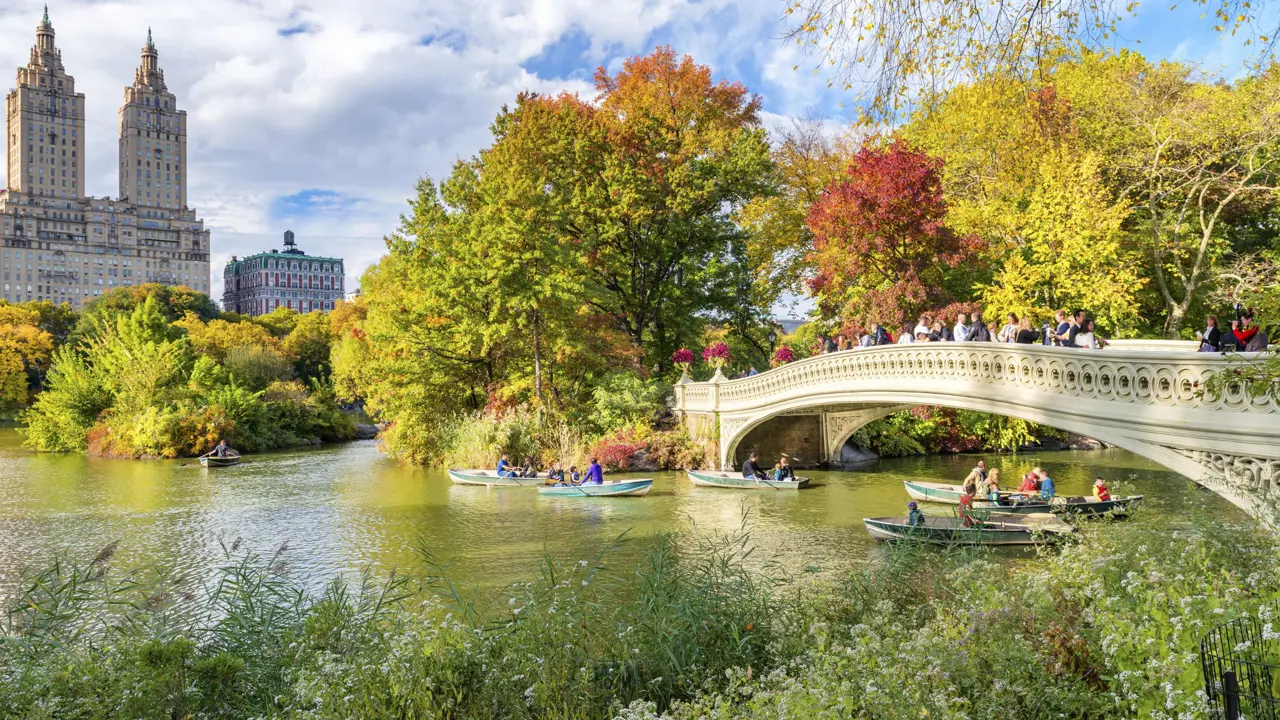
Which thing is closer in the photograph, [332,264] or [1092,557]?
[1092,557]

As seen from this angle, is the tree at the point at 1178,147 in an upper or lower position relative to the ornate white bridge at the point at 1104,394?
upper

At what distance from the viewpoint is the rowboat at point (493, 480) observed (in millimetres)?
21719

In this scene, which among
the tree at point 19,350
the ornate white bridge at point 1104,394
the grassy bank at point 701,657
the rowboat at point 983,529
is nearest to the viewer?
the grassy bank at point 701,657

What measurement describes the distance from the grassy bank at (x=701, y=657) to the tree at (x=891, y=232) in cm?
1586

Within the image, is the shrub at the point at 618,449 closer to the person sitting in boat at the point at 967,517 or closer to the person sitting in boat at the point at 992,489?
the person sitting in boat at the point at 992,489

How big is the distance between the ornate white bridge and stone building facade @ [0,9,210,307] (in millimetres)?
126179

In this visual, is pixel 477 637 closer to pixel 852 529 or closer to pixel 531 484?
pixel 852 529

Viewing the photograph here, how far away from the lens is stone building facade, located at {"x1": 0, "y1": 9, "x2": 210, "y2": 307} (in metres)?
115

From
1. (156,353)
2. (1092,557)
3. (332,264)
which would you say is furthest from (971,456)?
(332,264)

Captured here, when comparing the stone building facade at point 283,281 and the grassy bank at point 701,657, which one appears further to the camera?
the stone building facade at point 283,281

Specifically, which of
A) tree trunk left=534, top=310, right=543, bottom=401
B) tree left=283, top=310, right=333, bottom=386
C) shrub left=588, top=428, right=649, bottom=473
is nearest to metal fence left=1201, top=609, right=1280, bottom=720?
shrub left=588, top=428, right=649, bottom=473

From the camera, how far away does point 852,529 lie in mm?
15328

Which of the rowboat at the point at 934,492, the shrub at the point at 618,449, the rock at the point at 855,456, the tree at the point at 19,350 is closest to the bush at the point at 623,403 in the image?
the shrub at the point at 618,449

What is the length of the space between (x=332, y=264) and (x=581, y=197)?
14243 centimetres
